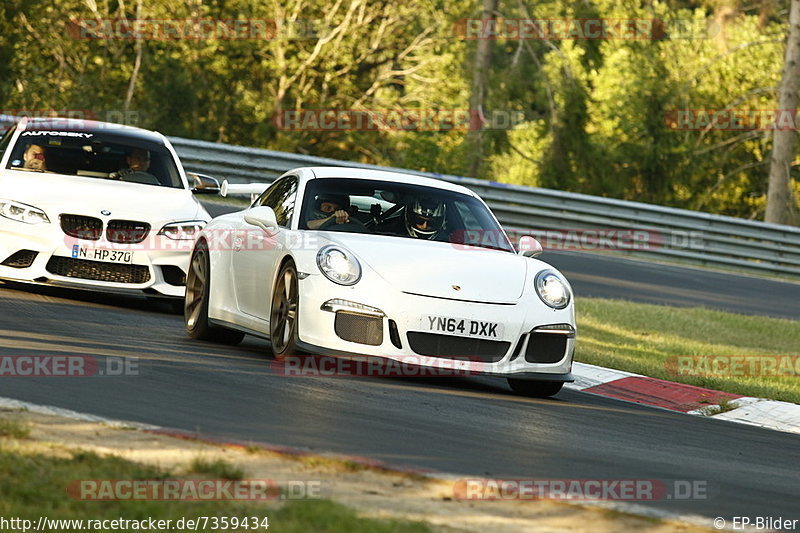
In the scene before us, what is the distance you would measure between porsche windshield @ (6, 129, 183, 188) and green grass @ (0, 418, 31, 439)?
7.11m

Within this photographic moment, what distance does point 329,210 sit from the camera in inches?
412

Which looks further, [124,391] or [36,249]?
[36,249]

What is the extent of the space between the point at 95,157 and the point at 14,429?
759 centimetres

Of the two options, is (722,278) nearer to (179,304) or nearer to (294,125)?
(179,304)

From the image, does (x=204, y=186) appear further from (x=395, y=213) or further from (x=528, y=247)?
(x=528, y=247)

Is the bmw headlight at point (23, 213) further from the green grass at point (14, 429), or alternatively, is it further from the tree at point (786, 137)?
the tree at point (786, 137)

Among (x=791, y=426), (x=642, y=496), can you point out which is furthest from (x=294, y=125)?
(x=642, y=496)

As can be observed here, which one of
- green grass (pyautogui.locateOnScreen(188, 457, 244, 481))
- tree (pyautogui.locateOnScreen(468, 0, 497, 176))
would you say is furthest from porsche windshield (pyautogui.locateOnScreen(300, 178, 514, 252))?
tree (pyautogui.locateOnScreen(468, 0, 497, 176))

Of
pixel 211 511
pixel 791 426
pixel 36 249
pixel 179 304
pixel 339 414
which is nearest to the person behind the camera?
pixel 211 511

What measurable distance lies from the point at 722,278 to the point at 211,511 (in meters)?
20.3

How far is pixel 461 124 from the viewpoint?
40500 millimetres

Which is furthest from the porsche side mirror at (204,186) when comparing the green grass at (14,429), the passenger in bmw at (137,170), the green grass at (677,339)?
the green grass at (14,429)

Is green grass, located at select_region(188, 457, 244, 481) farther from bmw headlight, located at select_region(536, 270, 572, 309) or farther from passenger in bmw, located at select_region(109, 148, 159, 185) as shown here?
passenger in bmw, located at select_region(109, 148, 159, 185)

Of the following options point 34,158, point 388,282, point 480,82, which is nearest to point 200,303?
point 388,282
